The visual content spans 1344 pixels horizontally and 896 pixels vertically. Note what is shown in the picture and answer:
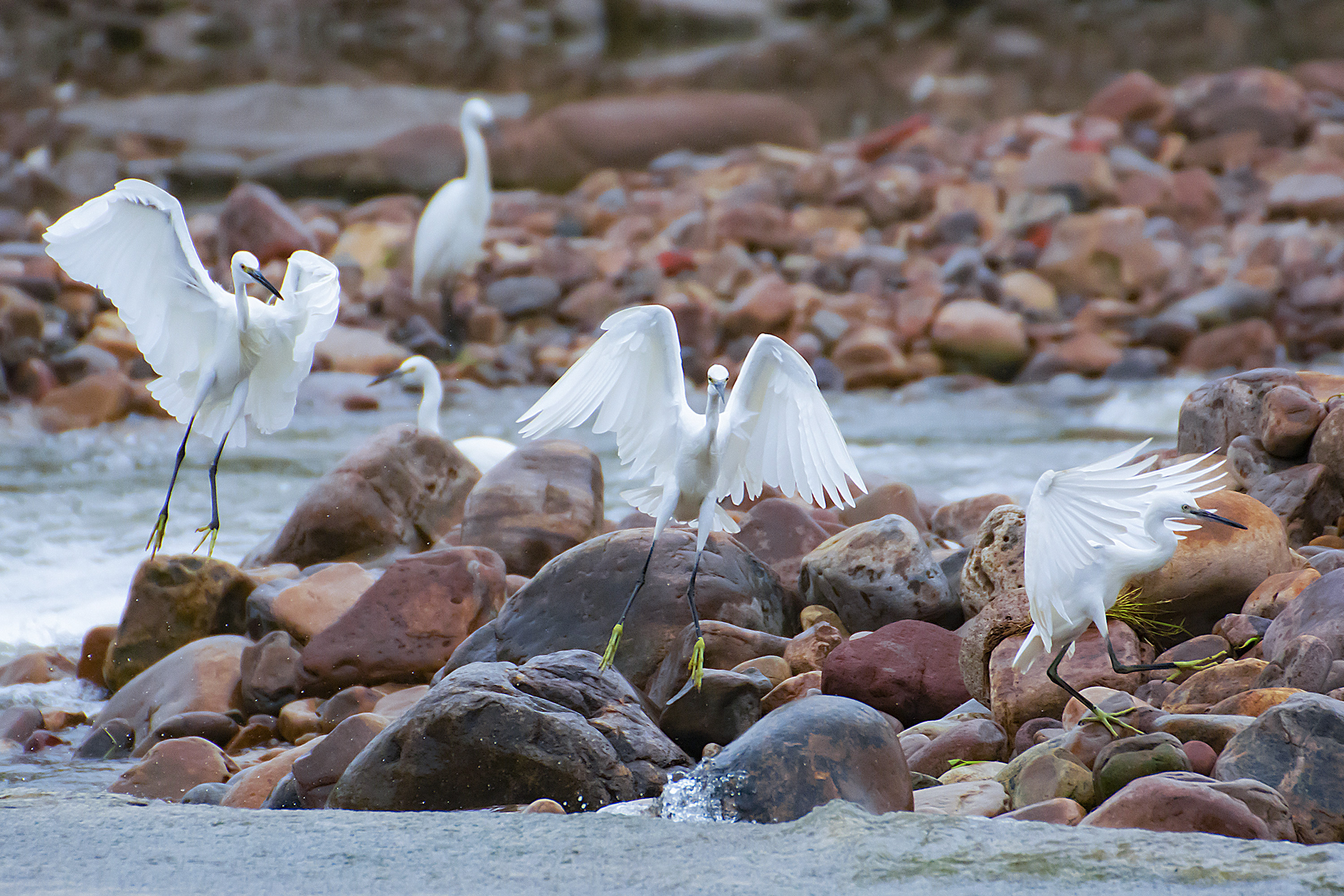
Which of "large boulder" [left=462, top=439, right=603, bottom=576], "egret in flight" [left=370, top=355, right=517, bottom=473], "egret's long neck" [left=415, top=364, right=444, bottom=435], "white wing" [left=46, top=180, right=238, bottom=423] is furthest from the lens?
"egret's long neck" [left=415, top=364, right=444, bottom=435]

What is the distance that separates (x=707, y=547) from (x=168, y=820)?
2.30 m

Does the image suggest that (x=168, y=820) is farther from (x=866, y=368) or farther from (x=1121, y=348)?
(x=1121, y=348)

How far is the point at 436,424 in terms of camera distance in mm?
8133

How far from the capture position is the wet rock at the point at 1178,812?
9.58 feet

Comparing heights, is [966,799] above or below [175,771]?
above

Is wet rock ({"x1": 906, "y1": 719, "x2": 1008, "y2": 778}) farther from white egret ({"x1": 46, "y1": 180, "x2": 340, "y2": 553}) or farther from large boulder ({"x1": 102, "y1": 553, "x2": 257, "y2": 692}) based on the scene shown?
large boulder ({"x1": 102, "y1": 553, "x2": 257, "y2": 692})

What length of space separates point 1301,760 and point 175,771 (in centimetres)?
318

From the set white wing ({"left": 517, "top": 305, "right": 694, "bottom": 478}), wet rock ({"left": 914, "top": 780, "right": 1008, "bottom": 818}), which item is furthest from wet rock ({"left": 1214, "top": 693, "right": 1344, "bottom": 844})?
white wing ({"left": 517, "top": 305, "right": 694, "bottom": 478})

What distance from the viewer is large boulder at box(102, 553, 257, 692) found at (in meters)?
5.47

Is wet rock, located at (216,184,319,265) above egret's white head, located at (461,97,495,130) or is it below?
below

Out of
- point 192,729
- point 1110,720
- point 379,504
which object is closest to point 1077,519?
point 1110,720

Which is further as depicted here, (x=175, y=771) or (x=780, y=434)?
(x=780, y=434)

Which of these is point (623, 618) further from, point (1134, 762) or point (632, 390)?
point (1134, 762)

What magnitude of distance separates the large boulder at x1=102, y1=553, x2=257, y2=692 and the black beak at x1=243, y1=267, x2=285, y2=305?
1250 millimetres
